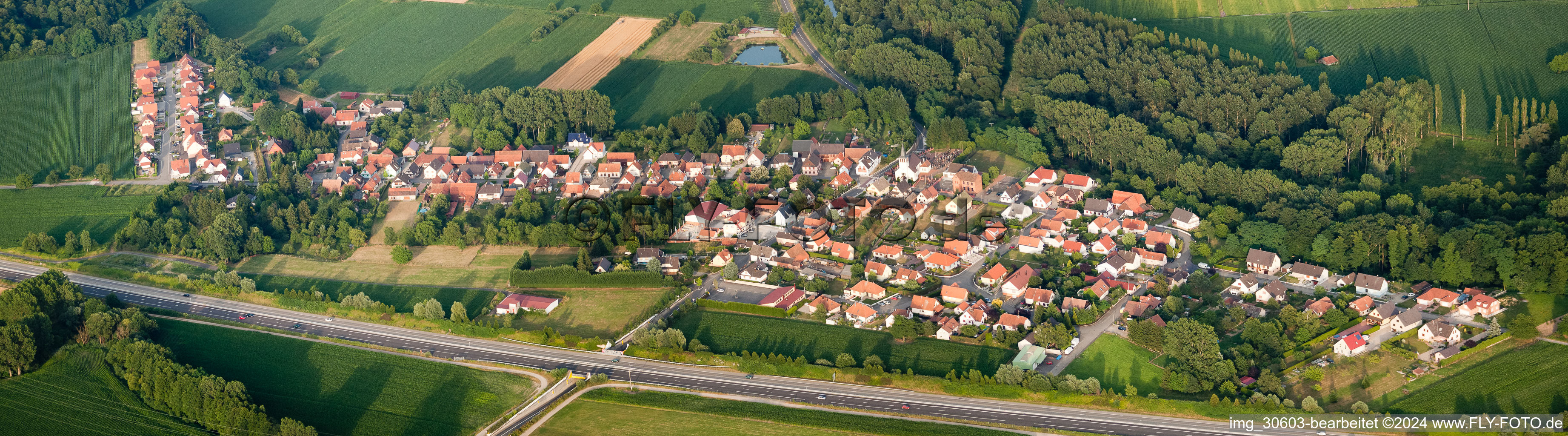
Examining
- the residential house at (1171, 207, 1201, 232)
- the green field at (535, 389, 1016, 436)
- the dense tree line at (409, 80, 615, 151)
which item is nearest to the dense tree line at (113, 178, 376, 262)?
the dense tree line at (409, 80, 615, 151)

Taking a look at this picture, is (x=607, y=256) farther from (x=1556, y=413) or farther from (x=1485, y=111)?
(x=1485, y=111)

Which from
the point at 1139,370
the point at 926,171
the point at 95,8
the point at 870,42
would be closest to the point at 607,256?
the point at 926,171

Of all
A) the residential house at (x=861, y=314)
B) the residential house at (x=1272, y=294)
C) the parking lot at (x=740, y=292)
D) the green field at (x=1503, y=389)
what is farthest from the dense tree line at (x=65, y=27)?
the green field at (x=1503, y=389)

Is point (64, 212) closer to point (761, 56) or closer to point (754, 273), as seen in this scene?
point (754, 273)

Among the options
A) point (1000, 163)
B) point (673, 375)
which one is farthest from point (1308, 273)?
point (673, 375)

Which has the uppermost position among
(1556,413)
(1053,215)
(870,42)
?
(870,42)

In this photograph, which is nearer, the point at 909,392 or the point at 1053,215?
the point at 909,392

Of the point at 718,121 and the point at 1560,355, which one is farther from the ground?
the point at 718,121
